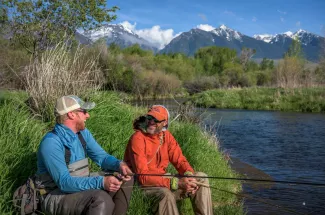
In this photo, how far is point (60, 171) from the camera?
10.4 feet

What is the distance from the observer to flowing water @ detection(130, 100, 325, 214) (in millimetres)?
6621

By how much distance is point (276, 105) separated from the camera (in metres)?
27.5

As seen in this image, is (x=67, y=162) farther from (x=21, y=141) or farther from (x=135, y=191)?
(x=21, y=141)

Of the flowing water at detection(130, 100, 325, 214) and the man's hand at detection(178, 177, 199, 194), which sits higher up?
the man's hand at detection(178, 177, 199, 194)

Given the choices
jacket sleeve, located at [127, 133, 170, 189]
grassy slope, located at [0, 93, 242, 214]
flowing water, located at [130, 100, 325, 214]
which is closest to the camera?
jacket sleeve, located at [127, 133, 170, 189]

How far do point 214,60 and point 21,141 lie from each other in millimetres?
78236

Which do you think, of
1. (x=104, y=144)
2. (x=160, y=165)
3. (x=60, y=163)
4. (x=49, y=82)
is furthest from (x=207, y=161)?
(x=60, y=163)

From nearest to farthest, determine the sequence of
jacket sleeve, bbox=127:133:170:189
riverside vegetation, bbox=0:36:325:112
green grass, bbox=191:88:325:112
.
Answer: jacket sleeve, bbox=127:133:170:189 < riverside vegetation, bbox=0:36:325:112 < green grass, bbox=191:88:325:112

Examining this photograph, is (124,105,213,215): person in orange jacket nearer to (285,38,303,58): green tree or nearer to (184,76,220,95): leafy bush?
(184,76,220,95): leafy bush

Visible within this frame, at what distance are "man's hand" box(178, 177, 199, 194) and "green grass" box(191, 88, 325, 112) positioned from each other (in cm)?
2109

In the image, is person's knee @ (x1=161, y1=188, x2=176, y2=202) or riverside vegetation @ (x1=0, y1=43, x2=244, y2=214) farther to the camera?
riverside vegetation @ (x1=0, y1=43, x2=244, y2=214)

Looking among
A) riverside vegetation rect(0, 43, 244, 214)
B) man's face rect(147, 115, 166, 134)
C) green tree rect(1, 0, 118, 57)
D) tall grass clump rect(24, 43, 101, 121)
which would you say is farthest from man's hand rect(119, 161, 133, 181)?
green tree rect(1, 0, 118, 57)

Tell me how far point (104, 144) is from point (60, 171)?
→ 8.47ft

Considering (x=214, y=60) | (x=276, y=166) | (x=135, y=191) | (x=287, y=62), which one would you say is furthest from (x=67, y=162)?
(x=214, y=60)
